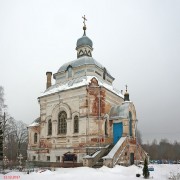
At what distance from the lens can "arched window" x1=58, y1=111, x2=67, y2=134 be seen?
1060 inches

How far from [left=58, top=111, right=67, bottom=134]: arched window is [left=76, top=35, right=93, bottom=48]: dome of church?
1048 centimetres

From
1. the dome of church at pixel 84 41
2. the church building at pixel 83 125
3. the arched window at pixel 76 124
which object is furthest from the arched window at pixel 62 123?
the dome of church at pixel 84 41

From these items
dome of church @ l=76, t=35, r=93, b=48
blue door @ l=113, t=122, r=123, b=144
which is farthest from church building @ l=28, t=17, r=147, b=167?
dome of church @ l=76, t=35, r=93, b=48

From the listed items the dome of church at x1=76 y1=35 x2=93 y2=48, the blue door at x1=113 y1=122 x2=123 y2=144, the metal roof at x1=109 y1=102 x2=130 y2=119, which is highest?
the dome of church at x1=76 y1=35 x2=93 y2=48

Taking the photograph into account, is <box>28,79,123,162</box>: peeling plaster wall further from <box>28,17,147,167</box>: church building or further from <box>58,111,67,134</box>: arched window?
<box>58,111,67,134</box>: arched window

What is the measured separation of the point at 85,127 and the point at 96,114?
1.65 metres

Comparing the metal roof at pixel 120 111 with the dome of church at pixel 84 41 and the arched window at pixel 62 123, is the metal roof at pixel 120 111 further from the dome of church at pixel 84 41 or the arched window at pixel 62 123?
the dome of church at pixel 84 41

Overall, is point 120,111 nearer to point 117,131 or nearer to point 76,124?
point 117,131

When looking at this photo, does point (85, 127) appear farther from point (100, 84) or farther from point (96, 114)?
point (100, 84)

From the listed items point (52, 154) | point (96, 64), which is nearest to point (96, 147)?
point (52, 154)

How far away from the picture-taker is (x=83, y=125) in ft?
82.1

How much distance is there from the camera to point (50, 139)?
27609 mm

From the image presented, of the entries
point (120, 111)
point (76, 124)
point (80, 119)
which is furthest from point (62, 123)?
point (120, 111)

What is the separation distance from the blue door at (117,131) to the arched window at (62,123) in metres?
5.13
